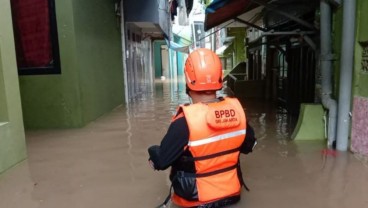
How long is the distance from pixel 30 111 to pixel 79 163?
2.89 m

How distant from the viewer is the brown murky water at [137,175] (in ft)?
10.4

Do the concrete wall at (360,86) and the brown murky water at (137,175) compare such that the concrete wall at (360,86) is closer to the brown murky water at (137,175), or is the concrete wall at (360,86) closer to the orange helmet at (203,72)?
the brown murky water at (137,175)

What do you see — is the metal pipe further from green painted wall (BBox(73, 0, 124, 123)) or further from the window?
the window

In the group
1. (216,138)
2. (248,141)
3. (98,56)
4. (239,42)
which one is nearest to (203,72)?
(216,138)

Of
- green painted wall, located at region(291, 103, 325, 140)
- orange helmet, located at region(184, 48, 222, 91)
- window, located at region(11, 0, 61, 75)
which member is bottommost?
green painted wall, located at region(291, 103, 325, 140)

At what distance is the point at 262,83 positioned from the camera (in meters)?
11.1

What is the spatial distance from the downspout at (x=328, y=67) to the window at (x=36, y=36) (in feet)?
15.7

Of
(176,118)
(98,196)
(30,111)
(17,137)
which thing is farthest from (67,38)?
(176,118)

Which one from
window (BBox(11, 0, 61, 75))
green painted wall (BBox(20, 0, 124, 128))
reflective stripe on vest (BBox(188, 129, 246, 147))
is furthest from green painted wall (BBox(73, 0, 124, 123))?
reflective stripe on vest (BBox(188, 129, 246, 147))

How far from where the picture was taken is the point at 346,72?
4.34 meters

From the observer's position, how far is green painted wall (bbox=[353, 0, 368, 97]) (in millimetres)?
4105

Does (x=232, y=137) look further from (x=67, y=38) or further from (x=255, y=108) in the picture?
(x=255, y=108)

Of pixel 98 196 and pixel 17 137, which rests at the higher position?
pixel 17 137

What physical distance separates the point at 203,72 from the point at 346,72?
3011mm
